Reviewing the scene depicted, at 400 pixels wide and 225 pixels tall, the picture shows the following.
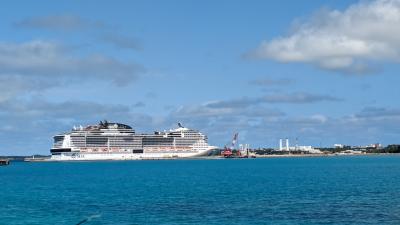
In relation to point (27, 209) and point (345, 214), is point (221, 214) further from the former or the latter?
point (27, 209)

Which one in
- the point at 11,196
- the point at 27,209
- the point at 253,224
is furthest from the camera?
the point at 11,196

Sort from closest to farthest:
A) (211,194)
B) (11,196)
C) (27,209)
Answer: (27,209) → (211,194) → (11,196)

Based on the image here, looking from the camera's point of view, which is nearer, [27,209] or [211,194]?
[27,209]

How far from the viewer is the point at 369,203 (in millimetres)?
59281

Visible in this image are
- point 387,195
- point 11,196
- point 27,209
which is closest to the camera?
point 27,209

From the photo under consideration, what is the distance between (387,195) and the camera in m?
67.1

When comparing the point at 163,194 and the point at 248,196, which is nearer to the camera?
the point at 248,196

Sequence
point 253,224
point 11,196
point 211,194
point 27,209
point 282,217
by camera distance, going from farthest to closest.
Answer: point 11,196
point 211,194
point 27,209
point 282,217
point 253,224

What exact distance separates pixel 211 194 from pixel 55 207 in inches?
731

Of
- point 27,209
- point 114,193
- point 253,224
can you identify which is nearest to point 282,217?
point 253,224

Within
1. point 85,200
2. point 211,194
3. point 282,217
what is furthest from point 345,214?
point 85,200

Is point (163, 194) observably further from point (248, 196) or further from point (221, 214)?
point (221, 214)

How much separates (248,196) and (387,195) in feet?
46.2

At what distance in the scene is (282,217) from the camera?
50.6m
